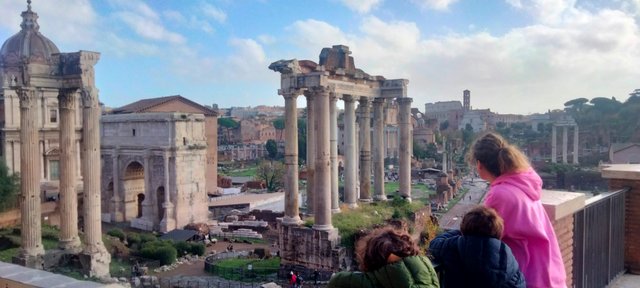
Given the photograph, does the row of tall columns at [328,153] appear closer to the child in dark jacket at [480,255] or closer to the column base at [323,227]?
the column base at [323,227]

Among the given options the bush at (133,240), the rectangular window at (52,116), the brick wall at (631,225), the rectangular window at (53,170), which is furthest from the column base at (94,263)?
the rectangular window at (52,116)

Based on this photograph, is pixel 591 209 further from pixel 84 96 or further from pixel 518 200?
pixel 84 96

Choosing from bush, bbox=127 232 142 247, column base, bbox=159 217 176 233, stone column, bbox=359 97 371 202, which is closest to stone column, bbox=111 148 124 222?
column base, bbox=159 217 176 233

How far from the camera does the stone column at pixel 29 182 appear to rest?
16438mm

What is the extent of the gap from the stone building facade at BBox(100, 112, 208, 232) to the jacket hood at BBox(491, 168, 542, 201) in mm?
29509

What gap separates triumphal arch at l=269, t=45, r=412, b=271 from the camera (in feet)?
55.4

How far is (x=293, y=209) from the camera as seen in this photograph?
1795 centimetres

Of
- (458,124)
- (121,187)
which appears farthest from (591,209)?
(458,124)

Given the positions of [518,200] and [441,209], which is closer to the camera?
[518,200]

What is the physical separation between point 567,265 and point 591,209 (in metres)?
0.90

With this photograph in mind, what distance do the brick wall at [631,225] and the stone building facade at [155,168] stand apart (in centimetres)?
→ 2708

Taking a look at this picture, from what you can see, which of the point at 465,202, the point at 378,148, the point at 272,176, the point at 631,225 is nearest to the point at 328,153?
the point at 378,148

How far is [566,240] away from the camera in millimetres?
5336

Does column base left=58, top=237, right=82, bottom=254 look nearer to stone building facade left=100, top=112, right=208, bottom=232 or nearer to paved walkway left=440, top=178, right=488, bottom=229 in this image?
stone building facade left=100, top=112, right=208, bottom=232
